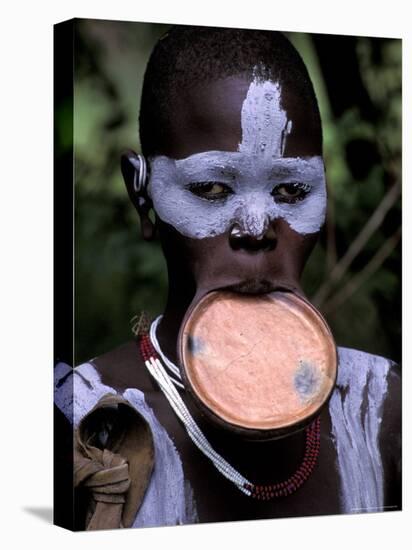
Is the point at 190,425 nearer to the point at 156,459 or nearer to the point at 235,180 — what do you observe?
the point at 156,459

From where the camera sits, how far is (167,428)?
649cm

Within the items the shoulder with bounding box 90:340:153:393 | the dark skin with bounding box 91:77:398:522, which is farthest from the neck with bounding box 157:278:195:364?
the shoulder with bounding box 90:340:153:393

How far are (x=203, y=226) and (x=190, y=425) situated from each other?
751 millimetres

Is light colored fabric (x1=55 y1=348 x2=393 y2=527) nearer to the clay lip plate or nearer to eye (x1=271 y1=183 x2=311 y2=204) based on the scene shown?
the clay lip plate

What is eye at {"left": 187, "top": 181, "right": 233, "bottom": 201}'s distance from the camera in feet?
21.3

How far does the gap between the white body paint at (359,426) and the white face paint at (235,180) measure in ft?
2.57

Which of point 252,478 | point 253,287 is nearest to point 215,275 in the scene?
point 253,287

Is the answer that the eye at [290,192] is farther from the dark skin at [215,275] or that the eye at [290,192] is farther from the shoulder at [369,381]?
the shoulder at [369,381]

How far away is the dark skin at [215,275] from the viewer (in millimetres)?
6465

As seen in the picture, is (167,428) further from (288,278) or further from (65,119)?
(65,119)

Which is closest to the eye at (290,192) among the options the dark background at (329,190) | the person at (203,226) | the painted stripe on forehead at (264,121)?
the person at (203,226)

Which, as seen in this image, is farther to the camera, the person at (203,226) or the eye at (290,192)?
the eye at (290,192)

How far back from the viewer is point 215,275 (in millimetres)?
6504

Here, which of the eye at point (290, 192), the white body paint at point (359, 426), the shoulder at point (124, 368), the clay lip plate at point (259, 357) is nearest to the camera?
the clay lip plate at point (259, 357)
